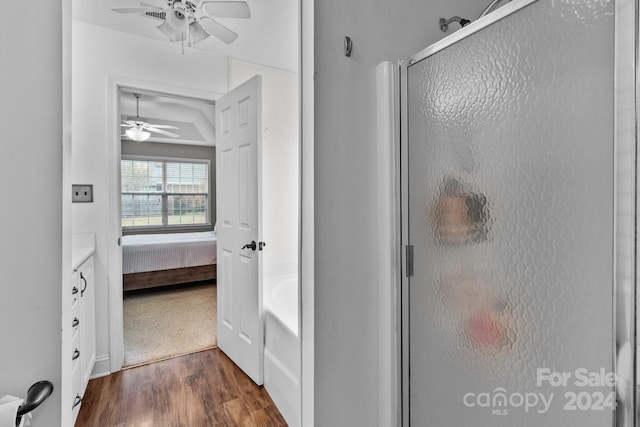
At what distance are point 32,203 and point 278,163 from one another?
2.28 m

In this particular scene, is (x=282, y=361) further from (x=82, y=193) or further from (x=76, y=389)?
(x=82, y=193)

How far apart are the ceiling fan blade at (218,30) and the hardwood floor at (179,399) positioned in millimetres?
2344

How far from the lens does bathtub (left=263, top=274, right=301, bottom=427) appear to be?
67.3 inches

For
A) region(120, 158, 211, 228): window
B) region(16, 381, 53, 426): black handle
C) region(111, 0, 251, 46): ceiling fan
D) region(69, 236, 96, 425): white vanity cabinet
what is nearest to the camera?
region(16, 381, 53, 426): black handle

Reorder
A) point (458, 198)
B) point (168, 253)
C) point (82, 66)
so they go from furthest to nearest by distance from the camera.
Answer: point (168, 253), point (82, 66), point (458, 198)

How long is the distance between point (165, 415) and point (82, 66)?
2.31 meters

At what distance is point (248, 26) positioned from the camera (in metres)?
2.31

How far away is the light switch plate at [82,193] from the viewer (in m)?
2.12

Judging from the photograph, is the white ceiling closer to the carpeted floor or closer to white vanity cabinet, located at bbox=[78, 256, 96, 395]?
white vanity cabinet, located at bbox=[78, 256, 96, 395]

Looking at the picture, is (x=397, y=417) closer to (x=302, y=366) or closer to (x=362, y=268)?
(x=302, y=366)

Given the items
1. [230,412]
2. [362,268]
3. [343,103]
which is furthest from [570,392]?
[230,412]

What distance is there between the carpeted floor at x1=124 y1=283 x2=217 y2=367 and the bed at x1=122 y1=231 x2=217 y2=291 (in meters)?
0.17

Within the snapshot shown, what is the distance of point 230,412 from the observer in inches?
71.9

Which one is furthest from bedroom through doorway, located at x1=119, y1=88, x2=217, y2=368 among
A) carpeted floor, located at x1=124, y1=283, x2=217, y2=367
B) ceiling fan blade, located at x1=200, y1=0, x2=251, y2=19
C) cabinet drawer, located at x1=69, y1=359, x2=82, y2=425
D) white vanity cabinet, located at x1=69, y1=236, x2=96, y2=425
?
ceiling fan blade, located at x1=200, y1=0, x2=251, y2=19
